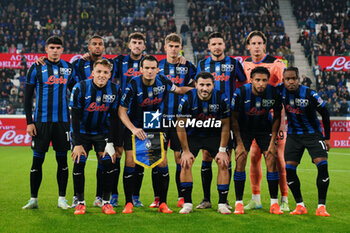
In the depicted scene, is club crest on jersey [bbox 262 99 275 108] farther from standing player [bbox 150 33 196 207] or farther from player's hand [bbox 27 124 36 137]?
player's hand [bbox 27 124 36 137]

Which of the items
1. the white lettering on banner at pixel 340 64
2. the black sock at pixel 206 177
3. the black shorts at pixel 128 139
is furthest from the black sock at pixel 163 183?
the white lettering on banner at pixel 340 64

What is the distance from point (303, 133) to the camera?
18.9 ft

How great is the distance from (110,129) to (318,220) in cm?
273

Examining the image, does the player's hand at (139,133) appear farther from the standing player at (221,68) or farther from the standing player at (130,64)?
the standing player at (221,68)

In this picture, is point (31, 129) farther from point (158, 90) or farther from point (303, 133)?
point (303, 133)

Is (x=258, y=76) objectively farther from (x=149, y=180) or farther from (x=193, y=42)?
(x=193, y=42)

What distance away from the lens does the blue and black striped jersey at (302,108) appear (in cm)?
563

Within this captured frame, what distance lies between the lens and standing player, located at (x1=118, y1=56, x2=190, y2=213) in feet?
18.8

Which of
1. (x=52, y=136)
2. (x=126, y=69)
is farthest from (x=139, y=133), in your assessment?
(x=126, y=69)

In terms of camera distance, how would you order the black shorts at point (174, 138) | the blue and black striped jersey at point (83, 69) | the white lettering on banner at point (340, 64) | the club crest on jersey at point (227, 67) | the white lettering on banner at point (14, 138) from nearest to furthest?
the black shorts at point (174, 138), the club crest on jersey at point (227, 67), the blue and black striped jersey at point (83, 69), the white lettering on banner at point (14, 138), the white lettering on banner at point (340, 64)

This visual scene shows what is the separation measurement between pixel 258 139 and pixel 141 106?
156cm

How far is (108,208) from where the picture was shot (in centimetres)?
569

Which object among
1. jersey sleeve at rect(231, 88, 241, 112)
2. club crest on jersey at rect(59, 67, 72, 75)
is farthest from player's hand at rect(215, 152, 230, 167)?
club crest on jersey at rect(59, 67, 72, 75)

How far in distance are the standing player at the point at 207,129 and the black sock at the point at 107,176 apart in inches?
35.9
